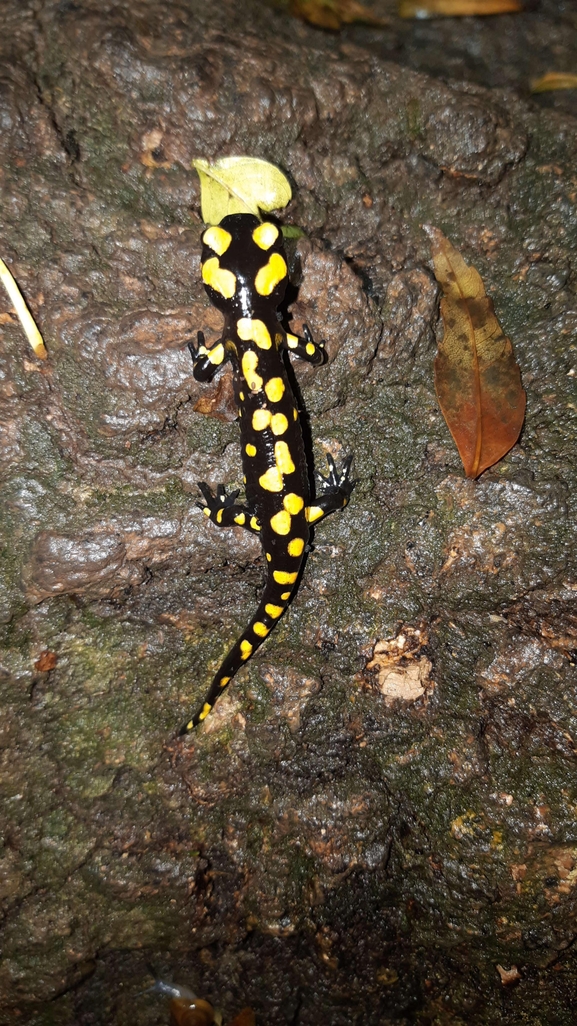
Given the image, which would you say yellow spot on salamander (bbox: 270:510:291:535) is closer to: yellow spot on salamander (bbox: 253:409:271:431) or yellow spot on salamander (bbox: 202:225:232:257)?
yellow spot on salamander (bbox: 253:409:271:431)

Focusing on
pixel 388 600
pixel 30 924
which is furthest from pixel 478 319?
pixel 30 924

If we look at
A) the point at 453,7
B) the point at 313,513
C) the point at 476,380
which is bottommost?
the point at 313,513

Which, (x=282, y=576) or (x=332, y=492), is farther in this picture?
(x=332, y=492)

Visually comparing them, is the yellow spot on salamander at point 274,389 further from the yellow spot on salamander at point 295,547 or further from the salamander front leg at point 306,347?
the yellow spot on salamander at point 295,547

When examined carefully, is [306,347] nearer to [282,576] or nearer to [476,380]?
[476,380]

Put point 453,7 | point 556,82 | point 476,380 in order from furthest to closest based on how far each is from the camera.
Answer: point 453,7
point 556,82
point 476,380

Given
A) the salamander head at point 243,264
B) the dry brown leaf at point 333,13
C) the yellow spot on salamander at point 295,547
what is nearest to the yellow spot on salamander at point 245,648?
the yellow spot on salamander at point 295,547

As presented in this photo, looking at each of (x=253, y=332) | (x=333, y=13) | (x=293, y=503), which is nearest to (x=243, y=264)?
(x=253, y=332)

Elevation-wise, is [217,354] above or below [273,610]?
above

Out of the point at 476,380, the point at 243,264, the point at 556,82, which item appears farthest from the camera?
the point at 556,82
